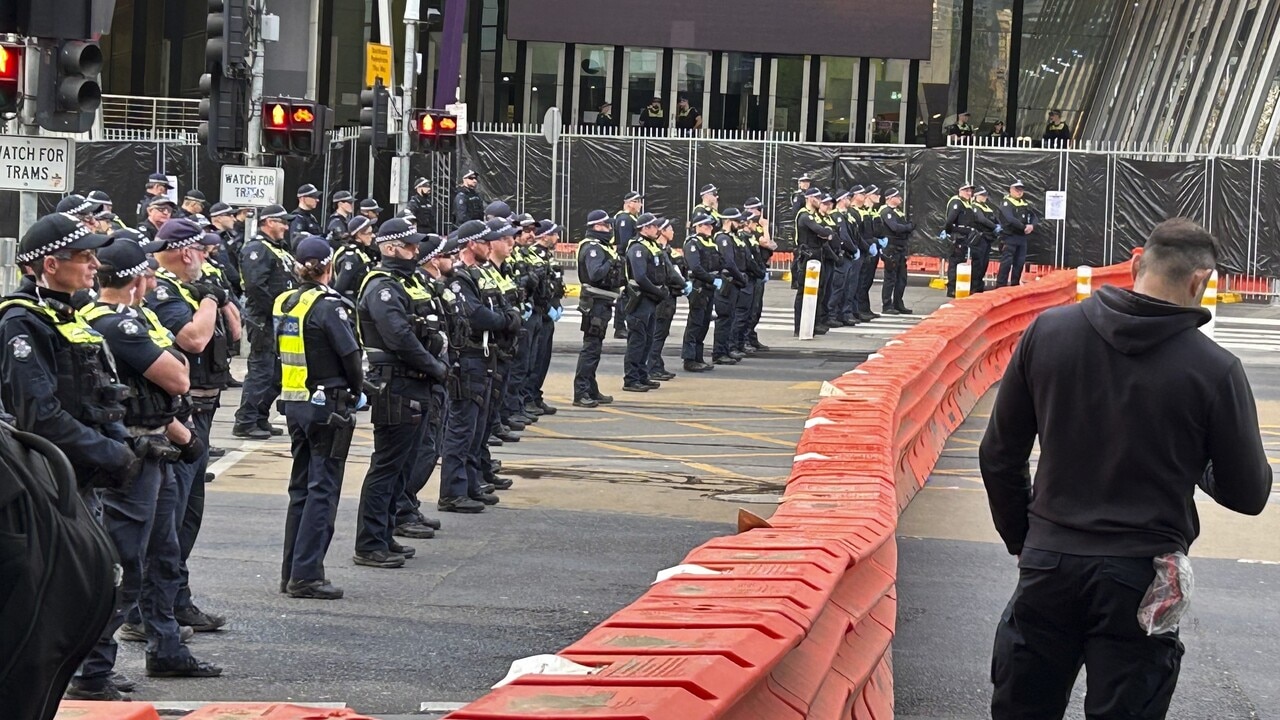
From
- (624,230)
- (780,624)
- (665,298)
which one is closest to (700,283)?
(624,230)

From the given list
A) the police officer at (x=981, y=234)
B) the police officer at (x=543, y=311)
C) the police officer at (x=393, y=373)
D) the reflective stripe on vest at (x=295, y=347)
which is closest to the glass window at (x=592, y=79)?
the police officer at (x=981, y=234)

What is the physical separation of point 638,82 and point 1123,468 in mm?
48028

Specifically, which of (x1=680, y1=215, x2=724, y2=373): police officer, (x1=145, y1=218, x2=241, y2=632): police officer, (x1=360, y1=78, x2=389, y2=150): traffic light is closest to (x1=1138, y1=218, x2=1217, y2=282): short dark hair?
(x1=145, y1=218, x2=241, y2=632): police officer

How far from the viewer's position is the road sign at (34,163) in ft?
42.5

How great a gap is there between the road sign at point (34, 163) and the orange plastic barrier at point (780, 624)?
6194 millimetres

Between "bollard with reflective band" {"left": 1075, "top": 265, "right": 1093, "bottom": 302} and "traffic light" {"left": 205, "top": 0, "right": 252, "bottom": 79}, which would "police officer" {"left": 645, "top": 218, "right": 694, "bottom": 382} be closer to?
"traffic light" {"left": 205, "top": 0, "right": 252, "bottom": 79}

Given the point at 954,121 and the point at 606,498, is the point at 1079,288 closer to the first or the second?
the point at 606,498

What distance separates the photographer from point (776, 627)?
14.8 ft

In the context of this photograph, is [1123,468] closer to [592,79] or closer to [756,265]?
[756,265]

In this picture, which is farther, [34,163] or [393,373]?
[34,163]

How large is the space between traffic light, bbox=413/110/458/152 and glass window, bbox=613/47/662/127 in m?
24.1

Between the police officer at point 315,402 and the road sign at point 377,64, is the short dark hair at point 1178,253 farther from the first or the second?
the road sign at point 377,64

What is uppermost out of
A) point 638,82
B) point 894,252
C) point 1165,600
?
point 638,82

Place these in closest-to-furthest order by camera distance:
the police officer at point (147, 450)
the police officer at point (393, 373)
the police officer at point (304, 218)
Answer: the police officer at point (147, 450)
the police officer at point (393, 373)
the police officer at point (304, 218)
